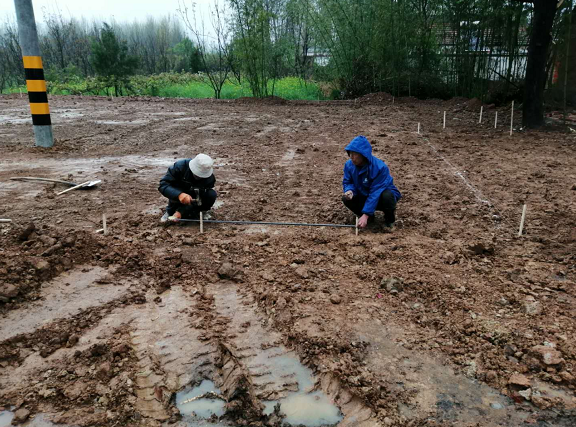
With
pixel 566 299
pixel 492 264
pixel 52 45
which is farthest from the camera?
pixel 52 45

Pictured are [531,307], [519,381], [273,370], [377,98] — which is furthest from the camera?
[377,98]

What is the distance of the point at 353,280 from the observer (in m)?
3.54

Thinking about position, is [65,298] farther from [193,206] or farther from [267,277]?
[193,206]

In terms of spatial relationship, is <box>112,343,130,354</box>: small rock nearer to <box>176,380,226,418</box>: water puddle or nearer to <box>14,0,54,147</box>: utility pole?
<box>176,380,226,418</box>: water puddle

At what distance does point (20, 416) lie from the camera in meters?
2.21

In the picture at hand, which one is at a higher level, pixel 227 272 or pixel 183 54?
pixel 183 54

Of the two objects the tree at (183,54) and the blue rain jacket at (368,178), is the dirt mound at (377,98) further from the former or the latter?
the tree at (183,54)

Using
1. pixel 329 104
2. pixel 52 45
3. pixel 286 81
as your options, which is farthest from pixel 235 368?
pixel 52 45

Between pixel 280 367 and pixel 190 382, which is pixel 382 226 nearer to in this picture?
pixel 280 367

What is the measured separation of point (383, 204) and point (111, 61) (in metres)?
18.6

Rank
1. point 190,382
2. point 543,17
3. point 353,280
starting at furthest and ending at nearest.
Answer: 1. point 543,17
2. point 353,280
3. point 190,382

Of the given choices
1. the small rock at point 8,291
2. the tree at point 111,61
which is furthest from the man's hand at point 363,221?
the tree at point 111,61

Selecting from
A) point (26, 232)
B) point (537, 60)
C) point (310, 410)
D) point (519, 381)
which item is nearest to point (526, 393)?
point (519, 381)

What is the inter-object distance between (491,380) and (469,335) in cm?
39
